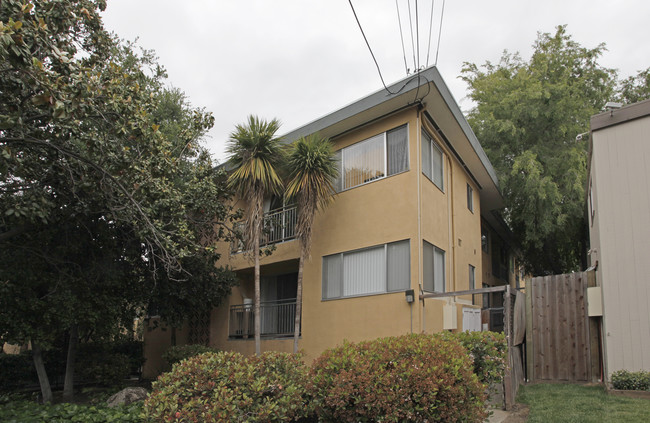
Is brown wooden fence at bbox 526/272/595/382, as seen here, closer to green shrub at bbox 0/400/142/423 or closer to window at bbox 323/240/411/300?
window at bbox 323/240/411/300

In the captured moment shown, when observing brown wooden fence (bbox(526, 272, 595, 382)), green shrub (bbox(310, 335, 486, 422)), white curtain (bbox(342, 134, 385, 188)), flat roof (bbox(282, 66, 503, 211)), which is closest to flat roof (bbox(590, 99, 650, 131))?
flat roof (bbox(282, 66, 503, 211))

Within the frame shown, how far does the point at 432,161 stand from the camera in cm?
1192

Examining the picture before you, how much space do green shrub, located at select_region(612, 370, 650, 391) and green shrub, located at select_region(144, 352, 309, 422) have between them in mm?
5911

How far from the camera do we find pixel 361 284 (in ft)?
35.9

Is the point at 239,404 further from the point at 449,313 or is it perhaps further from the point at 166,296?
the point at 166,296

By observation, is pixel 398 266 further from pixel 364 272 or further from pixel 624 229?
pixel 624 229

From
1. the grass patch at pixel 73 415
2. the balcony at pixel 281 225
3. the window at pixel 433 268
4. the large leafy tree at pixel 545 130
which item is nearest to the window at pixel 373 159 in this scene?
the balcony at pixel 281 225

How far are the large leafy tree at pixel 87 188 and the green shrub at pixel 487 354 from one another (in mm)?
4736

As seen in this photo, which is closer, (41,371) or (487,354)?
(487,354)

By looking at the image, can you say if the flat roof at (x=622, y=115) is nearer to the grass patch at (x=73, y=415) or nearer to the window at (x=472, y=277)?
the window at (x=472, y=277)

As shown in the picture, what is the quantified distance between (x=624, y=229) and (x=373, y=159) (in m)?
5.21

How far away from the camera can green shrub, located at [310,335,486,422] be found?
15.0 feet

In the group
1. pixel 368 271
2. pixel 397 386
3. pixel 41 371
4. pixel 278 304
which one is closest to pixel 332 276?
pixel 368 271

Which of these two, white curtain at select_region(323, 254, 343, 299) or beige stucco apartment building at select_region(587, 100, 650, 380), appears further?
white curtain at select_region(323, 254, 343, 299)
